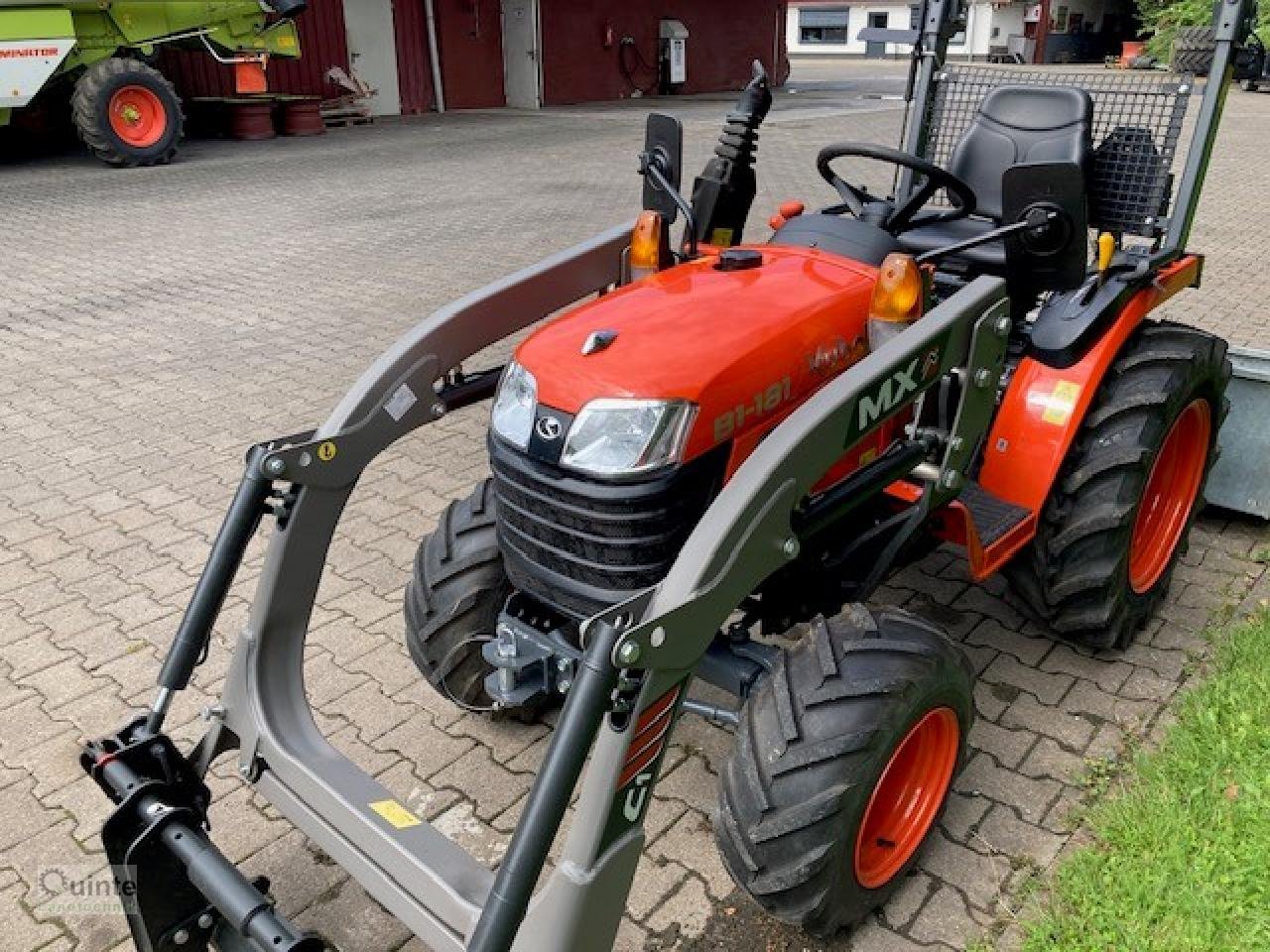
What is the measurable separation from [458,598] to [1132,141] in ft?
8.48

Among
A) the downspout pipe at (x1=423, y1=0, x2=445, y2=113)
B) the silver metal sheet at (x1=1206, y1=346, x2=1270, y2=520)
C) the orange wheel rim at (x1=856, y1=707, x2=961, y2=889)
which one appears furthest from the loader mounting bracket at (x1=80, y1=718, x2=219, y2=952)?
the downspout pipe at (x1=423, y1=0, x2=445, y2=113)

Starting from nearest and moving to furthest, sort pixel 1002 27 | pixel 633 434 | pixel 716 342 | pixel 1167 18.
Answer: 1. pixel 633 434
2. pixel 716 342
3. pixel 1167 18
4. pixel 1002 27

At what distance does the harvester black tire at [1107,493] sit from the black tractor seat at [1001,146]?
1.89 feet

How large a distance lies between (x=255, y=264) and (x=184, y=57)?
8688 mm

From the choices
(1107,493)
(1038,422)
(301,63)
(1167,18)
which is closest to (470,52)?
(301,63)

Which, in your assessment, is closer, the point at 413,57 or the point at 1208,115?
the point at 1208,115

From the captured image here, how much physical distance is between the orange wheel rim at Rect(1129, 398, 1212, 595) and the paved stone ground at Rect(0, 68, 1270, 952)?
0.23 metres

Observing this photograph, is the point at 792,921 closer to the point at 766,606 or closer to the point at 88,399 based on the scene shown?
the point at 766,606

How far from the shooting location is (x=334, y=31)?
1678 cm

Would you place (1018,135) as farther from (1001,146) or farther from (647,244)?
(647,244)

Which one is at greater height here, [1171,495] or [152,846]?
[152,846]

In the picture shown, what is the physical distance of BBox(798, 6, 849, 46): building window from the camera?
152 ft

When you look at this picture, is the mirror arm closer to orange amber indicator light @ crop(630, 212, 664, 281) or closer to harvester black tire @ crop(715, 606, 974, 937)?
orange amber indicator light @ crop(630, 212, 664, 281)

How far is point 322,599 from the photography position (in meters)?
3.74
